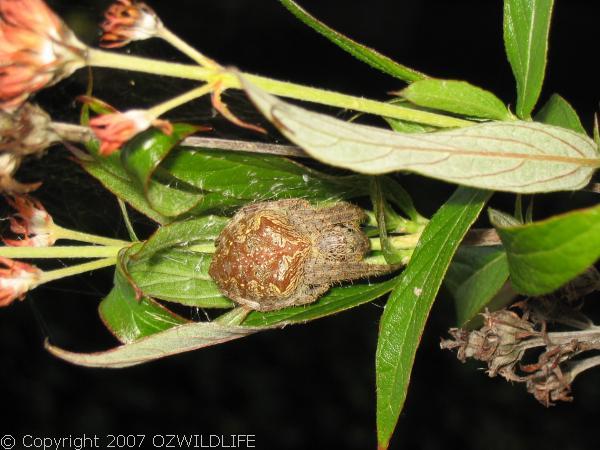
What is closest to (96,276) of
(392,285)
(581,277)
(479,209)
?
(392,285)

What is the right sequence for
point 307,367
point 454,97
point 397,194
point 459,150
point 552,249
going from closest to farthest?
1. point 552,249
2. point 459,150
3. point 454,97
4. point 397,194
5. point 307,367

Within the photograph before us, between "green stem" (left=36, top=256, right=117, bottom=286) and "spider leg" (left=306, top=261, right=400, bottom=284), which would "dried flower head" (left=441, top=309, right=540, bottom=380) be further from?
"green stem" (left=36, top=256, right=117, bottom=286)

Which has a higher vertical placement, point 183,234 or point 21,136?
point 21,136

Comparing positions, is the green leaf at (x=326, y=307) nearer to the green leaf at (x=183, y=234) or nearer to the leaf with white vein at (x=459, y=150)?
the green leaf at (x=183, y=234)

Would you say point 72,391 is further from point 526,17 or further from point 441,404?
point 526,17

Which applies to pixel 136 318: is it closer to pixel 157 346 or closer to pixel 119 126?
pixel 157 346

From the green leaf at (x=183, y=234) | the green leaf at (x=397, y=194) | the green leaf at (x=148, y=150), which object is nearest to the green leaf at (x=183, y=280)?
the green leaf at (x=183, y=234)

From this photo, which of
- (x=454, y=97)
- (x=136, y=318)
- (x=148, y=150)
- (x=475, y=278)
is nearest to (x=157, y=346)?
(x=136, y=318)
